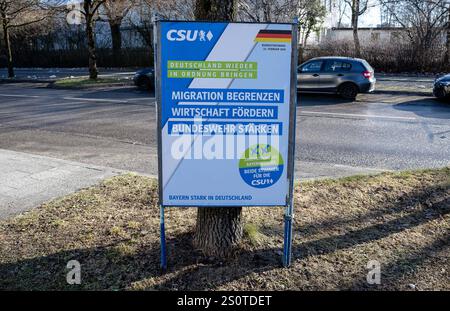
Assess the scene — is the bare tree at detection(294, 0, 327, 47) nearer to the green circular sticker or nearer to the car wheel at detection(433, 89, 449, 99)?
the car wheel at detection(433, 89, 449, 99)

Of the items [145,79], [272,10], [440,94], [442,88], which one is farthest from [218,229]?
[272,10]

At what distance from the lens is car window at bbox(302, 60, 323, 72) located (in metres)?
14.6

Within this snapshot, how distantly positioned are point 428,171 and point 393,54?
19451 millimetres

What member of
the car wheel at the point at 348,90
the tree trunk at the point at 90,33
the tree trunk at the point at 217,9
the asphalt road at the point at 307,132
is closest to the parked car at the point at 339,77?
the car wheel at the point at 348,90

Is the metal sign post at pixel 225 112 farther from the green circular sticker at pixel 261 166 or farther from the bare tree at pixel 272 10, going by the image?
the bare tree at pixel 272 10

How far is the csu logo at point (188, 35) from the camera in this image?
112 inches

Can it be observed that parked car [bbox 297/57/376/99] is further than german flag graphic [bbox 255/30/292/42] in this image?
Yes

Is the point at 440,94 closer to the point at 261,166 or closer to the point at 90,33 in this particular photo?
the point at 261,166

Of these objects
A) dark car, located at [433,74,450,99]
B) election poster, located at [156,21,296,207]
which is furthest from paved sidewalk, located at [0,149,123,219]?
dark car, located at [433,74,450,99]

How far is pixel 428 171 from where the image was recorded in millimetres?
5570

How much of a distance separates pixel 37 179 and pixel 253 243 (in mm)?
3458

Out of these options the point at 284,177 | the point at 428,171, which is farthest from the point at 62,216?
the point at 428,171

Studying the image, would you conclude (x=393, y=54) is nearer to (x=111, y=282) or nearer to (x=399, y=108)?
(x=399, y=108)

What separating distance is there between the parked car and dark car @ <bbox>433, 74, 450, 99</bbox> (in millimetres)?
2114
